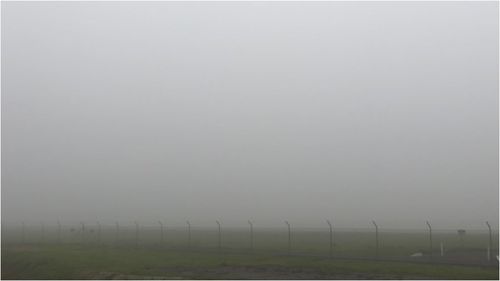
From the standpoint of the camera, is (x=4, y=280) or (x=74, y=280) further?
(x=4, y=280)

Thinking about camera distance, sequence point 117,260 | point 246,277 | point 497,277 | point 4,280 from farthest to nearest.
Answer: point 117,260, point 4,280, point 246,277, point 497,277

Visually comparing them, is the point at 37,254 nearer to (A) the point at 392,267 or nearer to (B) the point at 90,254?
(B) the point at 90,254

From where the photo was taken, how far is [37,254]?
32.5 meters

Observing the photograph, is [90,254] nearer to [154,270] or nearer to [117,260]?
[117,260]

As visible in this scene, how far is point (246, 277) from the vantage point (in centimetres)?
2134

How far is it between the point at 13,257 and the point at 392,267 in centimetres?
2107

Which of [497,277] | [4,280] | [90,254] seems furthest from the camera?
[90,254]

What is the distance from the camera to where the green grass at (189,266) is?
21516 millimetres

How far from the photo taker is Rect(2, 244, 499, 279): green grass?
21516 mm

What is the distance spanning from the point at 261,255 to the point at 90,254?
32.3 feet

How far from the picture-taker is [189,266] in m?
24.8

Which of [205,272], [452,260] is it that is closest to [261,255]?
[205,272]

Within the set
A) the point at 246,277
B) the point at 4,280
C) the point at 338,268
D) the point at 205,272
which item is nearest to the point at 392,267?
the point at 338,268

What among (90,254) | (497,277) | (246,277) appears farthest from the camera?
(90,254)
